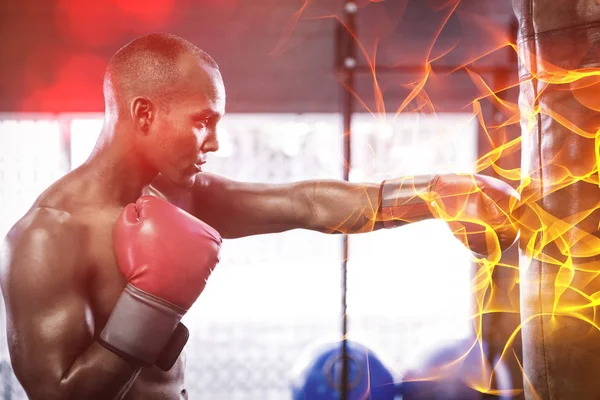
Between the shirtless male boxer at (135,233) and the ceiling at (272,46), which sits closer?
the shirtless male boxer at (135,233)

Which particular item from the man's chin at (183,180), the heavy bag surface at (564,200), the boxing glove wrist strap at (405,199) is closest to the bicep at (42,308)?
the man's chin at (183,180)

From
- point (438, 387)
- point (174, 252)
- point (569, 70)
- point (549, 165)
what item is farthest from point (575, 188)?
point (438, 387)

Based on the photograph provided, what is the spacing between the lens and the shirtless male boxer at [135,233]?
1.31m

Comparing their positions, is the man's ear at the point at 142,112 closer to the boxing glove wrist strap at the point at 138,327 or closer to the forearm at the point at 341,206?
the boxing glove wrist strap at the point at 138,327

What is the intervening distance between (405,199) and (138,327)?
786 mm

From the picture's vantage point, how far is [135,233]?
1.44 metres

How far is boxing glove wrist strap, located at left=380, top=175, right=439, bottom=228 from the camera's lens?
1.58m

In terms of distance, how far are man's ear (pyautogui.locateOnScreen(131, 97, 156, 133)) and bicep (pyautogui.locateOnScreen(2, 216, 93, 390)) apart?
1.15 ft

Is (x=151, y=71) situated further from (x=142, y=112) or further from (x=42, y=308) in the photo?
(x=42, y=308)

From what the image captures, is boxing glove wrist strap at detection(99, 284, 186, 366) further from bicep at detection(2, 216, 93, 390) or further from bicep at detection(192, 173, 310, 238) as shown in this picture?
bicep at detection(192, 173, 310, 238)

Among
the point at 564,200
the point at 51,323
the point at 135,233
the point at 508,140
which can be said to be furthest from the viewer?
the point at 508,140

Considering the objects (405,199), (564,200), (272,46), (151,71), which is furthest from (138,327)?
(272,46)

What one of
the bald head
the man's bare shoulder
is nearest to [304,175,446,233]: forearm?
the bald head

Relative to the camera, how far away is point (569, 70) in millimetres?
1161
